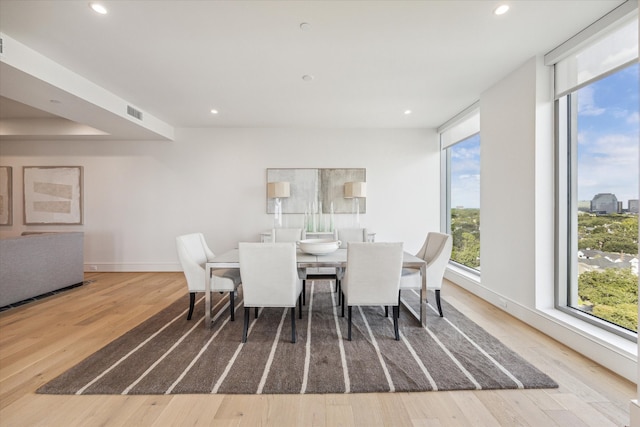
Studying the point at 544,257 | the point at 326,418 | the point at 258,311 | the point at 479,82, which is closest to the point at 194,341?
the point at 258,311

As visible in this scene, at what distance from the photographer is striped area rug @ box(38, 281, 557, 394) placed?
1865 mm

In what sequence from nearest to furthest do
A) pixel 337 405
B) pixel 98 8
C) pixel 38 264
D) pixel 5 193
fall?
pixel 337 405, pixel 98 8, pixel 38 264, pixel 5 193

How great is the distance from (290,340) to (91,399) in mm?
1359

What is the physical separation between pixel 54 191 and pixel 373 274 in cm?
593

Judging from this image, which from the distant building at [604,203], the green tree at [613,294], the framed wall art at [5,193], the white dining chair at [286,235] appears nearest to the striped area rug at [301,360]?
the green tree at [613,294]

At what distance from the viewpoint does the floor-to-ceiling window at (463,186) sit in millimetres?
4176

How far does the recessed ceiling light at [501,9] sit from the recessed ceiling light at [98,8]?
2827mm

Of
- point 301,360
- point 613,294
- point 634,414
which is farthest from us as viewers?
point 613,294

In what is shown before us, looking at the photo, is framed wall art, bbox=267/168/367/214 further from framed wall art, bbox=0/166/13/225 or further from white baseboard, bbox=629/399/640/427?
framed wall art, bbox=0/166/13/225

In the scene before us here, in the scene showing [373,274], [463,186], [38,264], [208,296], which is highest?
[463,186]

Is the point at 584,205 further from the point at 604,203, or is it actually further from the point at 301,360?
the point at 301,360

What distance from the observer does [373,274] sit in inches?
97.2

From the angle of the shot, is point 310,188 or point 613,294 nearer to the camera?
point 613,294

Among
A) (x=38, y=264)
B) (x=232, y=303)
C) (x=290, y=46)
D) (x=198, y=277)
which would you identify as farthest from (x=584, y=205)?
(x=38, y=264)
